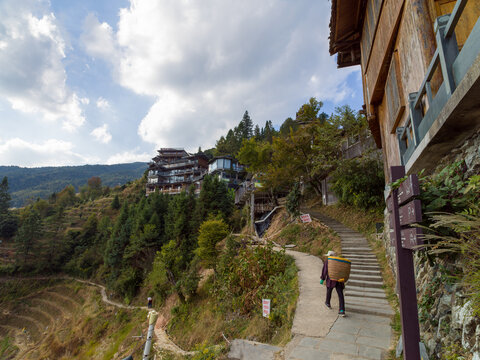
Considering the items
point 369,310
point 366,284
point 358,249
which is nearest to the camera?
point 369,310

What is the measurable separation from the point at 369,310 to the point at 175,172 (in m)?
63.1

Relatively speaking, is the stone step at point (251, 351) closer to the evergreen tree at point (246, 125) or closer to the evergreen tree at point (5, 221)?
the evergreen tree at point (246, 125)

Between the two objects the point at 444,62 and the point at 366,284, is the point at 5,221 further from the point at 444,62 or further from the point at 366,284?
the point at 444,62

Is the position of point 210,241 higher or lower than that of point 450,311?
lower

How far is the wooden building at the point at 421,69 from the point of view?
97.0 inches

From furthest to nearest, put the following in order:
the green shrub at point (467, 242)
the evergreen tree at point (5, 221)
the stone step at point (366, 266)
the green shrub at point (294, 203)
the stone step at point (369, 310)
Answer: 1. the evergreen tree at point (5, 221)
2. the green shrub at point (294, 203)
3. the stone step at point (366, 266)
4. the stone step at point (369, 310)
5. the green shrub at point (467, 242)

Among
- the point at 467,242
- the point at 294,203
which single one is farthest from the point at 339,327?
the point at 294,203

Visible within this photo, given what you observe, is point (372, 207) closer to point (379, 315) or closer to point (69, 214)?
point (379, 315)

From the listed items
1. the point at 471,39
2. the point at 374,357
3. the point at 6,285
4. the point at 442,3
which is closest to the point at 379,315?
the point at 374,357

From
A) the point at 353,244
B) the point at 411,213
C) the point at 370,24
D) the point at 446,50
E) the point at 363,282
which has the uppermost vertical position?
the point at 370,24

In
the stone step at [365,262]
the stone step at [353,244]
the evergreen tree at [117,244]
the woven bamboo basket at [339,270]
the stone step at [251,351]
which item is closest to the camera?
the stone step at [251,351]

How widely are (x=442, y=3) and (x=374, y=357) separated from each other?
6.13 metres

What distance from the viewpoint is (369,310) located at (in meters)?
6.46

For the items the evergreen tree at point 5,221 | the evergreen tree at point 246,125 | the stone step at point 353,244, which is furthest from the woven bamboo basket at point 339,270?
the evergreen tree at point 5,221
